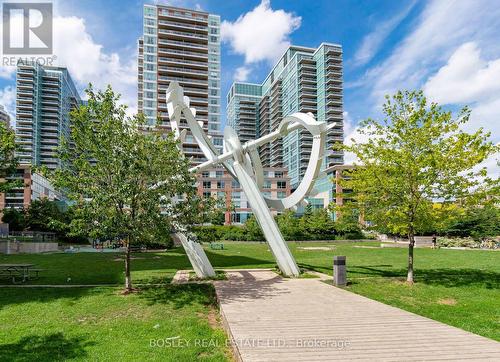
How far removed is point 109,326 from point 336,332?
5183mm

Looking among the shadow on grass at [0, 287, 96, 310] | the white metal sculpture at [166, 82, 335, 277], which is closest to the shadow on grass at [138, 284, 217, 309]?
the shadow on grass at [0, 287, 96, 310]

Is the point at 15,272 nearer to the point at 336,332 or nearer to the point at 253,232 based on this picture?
the point at 336,332

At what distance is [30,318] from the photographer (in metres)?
9.11

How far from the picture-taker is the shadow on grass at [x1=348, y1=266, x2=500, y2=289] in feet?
45.7

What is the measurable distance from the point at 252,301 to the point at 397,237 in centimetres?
4988

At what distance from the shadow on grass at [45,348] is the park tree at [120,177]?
405cm

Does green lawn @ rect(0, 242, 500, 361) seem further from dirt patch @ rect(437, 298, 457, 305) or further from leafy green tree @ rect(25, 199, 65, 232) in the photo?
leafy green tree @ rect(25, 199, 65, 232)

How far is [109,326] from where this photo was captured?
838 cm

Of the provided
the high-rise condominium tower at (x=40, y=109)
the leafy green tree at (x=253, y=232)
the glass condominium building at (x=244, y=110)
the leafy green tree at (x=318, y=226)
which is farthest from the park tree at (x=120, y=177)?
the glass condominium building at (x=244, y=110)

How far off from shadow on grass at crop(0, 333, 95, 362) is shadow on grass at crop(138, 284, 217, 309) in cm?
327

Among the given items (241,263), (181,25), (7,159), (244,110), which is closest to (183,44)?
(181,25)

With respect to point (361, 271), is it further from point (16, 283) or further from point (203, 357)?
point (16, 283)

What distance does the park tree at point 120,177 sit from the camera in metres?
11.3

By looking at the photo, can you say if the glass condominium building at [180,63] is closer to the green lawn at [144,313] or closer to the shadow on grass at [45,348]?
the green lawn at [144,313]
